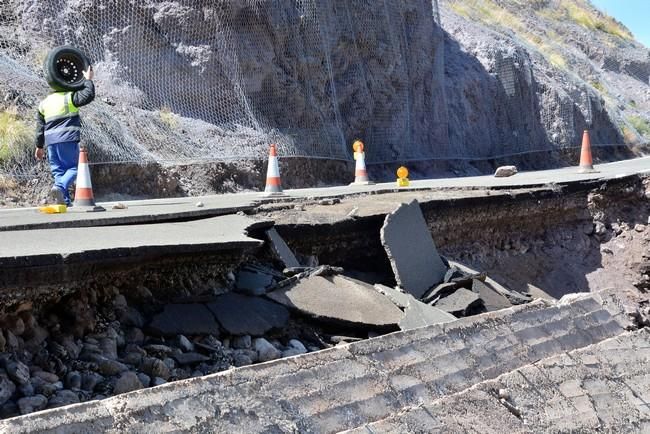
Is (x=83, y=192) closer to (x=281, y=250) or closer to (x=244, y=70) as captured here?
(x=281, y=250)

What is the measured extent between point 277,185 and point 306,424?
7.20 metres

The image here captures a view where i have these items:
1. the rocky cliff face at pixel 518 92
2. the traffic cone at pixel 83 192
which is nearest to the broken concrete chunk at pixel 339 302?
the traffic cone at pixel 83 192

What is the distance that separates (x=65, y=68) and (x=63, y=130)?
0.73m

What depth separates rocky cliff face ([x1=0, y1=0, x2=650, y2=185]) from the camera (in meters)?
13.1

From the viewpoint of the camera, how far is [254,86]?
14.9 meters

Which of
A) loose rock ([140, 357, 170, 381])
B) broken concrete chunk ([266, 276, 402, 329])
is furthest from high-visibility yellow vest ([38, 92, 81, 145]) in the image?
loose rock ([140, 357, 170, 381])

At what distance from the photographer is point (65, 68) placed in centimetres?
871

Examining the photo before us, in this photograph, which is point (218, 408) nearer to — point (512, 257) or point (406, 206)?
point (406, 206)

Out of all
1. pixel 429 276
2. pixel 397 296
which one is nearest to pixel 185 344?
pixel 397 296

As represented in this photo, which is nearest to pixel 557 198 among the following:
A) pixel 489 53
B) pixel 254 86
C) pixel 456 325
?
pixel 456 325

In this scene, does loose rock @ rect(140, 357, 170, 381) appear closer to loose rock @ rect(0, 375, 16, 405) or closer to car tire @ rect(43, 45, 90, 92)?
loose rock @ rect(0, 375, 16, 405)

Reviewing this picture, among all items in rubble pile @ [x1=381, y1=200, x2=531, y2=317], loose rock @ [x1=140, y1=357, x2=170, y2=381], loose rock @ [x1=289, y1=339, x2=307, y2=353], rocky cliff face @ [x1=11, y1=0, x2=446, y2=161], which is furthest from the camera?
rocky cliff face @ [x1=11, y1=0, x2=446, y2=161]

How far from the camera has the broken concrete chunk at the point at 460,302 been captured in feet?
19.4

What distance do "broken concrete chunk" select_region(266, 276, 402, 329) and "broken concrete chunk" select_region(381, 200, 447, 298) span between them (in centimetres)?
76
